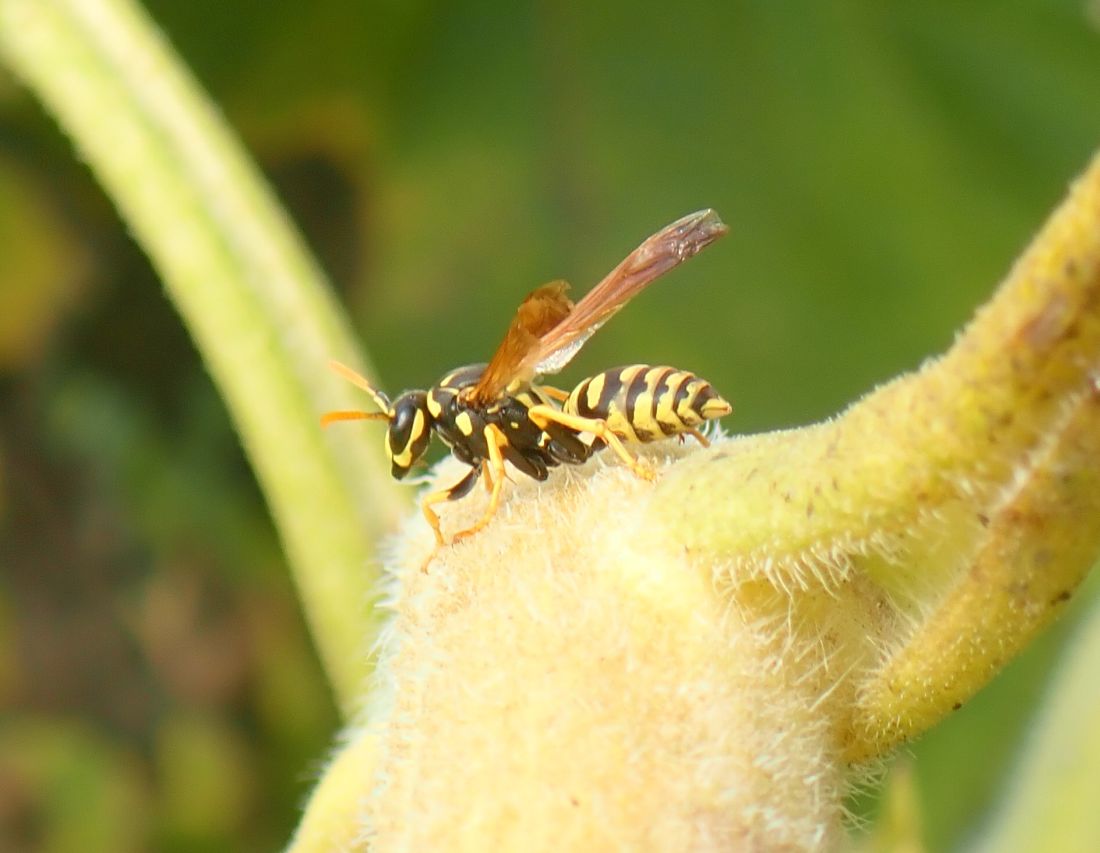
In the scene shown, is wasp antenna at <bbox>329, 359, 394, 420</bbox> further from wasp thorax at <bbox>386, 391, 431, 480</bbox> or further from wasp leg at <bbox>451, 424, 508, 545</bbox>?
wasp leg at <bbox>451, 424, 508, 545</bbox>

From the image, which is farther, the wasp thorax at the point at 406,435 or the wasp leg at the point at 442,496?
the wasp thorax at the point at 406,435

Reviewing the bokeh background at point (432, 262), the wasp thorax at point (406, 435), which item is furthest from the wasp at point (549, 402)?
the bokeh background at point (432, 262)

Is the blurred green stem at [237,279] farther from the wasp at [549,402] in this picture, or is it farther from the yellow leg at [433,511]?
the yellow leg at [433,511]

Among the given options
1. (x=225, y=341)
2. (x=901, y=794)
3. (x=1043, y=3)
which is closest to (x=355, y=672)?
(x=225, y=341)

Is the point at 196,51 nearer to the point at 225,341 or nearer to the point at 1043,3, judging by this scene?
the point at 225,341

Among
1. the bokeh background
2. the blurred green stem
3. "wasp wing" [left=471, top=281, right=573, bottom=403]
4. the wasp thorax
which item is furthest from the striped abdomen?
the bokeh background

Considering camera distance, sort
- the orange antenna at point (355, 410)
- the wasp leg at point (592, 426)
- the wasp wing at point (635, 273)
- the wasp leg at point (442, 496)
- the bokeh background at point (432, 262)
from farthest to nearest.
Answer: the bokeh background at point (432, 262)
the orange antenna at point (355, 410)
the wasp wing at point (635, 273)
the wasp leg at point (442, 496)
the wasp leg at point (592, 426)
